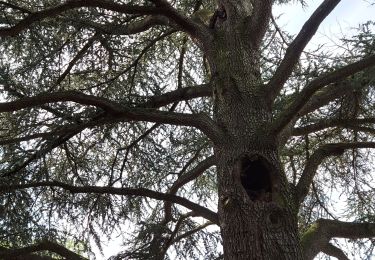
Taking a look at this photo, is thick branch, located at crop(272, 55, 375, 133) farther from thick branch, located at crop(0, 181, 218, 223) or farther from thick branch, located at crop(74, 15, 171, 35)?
thick branch, located at crop(74, 15, 171, 35)

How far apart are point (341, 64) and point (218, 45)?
3.70 feet

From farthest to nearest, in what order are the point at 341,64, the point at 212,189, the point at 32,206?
the point at 212,189 → the point at 32,206 → the point at 341,64

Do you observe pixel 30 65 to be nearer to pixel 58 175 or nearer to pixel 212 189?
pixel 58 175

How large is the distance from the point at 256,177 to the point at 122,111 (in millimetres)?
1157

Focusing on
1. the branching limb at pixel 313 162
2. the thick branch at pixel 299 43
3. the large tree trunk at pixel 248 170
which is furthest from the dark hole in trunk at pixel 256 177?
the thick branch at pixel 299 43

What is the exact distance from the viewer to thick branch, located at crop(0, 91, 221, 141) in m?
3.75

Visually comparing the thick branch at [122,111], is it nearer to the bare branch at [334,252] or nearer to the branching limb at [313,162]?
the branching limb at [313,162]

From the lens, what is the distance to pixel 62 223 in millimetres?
5246

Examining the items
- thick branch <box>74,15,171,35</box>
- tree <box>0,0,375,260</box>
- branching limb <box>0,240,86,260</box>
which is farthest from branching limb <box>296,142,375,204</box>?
thick branch <box>74,15,171,35</box>

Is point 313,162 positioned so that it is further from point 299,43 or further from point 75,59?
point 75,59

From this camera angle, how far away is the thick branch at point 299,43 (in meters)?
3.63

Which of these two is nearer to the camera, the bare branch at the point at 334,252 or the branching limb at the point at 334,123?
the bare branch at the point at 334,252

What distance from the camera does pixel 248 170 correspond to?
3.73 m

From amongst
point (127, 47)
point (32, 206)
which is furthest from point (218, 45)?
point (32, 206)
